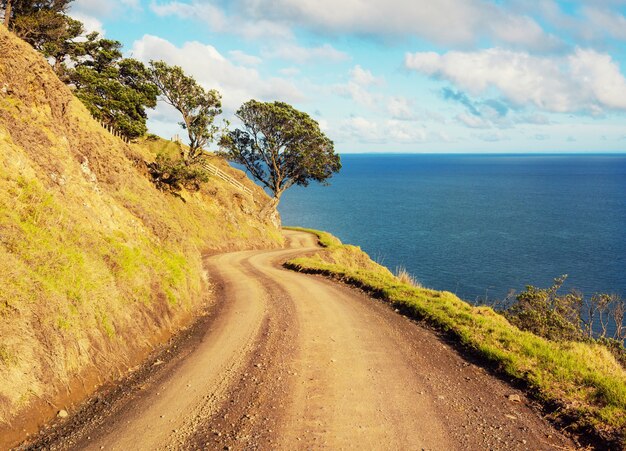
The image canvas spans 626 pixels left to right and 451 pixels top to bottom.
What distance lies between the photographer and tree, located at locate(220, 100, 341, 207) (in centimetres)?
4484

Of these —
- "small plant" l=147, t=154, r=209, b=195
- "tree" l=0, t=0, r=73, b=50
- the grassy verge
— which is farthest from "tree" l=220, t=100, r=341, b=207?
the grassy verge

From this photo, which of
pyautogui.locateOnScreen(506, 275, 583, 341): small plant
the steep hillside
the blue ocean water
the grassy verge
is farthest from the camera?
the blue ocean water

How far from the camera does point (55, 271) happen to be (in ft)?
29.5

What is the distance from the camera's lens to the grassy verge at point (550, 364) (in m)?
7.80

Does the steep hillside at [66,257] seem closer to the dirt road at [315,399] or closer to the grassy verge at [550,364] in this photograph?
the dirt road at [315,399]

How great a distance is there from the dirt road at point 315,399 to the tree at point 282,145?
3521 centimetres

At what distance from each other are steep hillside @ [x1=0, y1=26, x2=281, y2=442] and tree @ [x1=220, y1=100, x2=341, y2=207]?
24.9 m

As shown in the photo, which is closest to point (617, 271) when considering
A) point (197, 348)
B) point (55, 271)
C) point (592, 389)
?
point (592, 389)

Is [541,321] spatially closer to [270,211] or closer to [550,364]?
[550,364]

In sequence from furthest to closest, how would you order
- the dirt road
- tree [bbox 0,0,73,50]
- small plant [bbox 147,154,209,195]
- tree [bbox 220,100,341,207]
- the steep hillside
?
tree [bbox 220,100,341,207] < small plant [bbox 147,154,209,195] < tree [bbox 0,0,73,50] < the steep hillside < the dirt road

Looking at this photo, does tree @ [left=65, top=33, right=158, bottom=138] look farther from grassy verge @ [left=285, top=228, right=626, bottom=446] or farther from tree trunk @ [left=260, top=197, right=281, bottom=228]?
grassy verge @ [left=285, top=228, right=626, bottom=446]

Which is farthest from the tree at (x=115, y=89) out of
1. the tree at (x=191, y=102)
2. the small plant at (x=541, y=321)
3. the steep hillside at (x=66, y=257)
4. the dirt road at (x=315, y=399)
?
the small plant at (x=541, y=321)

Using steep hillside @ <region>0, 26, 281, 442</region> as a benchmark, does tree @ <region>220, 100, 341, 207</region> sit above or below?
above

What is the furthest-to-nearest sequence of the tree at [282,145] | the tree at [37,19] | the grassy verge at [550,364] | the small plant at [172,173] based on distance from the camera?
the tree at [282,145] → the small plant at [172,173] → the tree at [37,19] → the grassy verge at [550,364]
